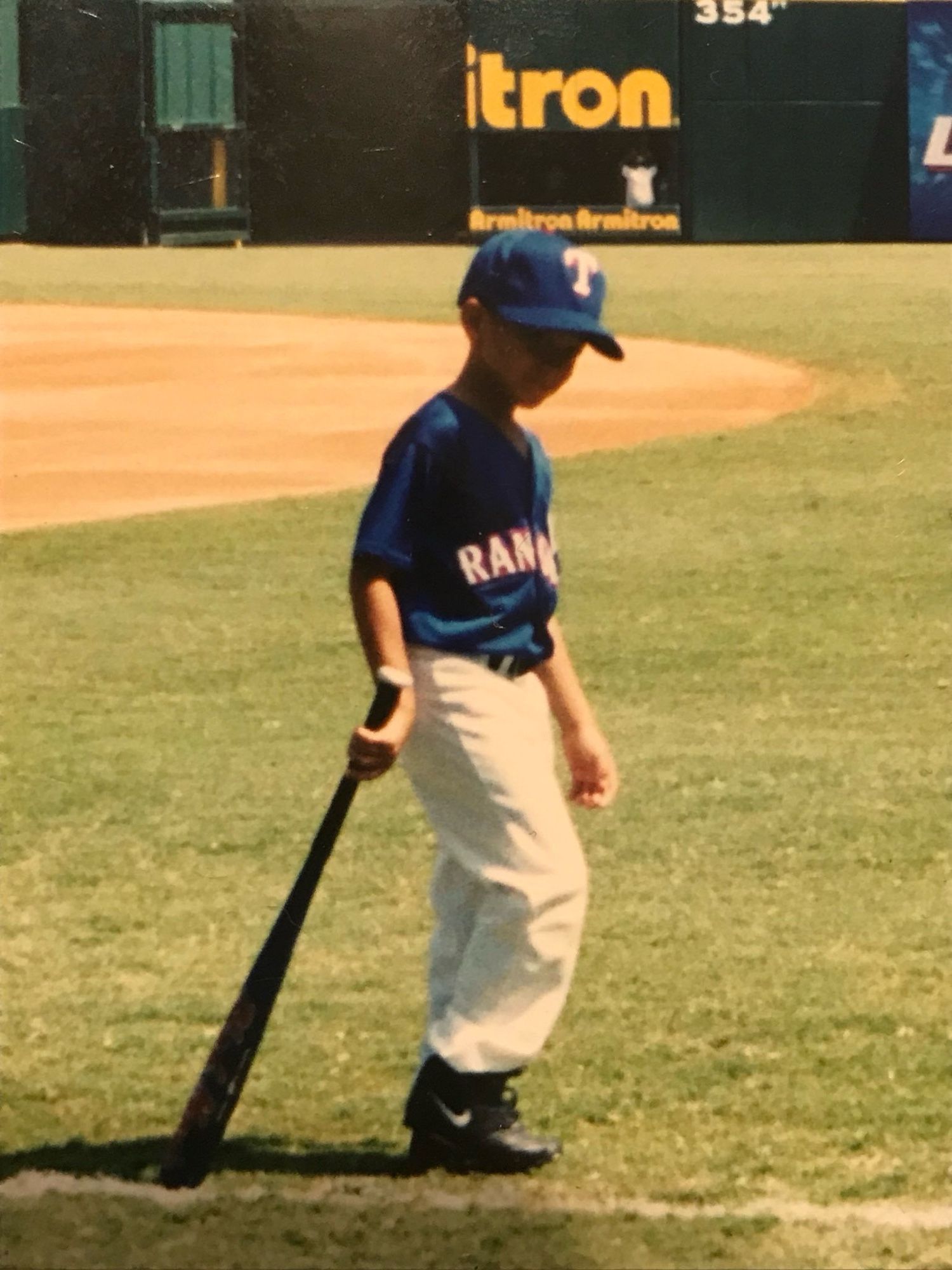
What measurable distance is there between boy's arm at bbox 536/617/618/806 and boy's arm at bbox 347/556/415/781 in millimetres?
322

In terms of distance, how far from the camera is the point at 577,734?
140 inches

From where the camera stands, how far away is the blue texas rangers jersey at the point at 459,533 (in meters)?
3.20

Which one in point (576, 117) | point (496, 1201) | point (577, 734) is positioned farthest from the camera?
point (576, 117)

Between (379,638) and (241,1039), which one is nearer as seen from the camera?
(379,638)

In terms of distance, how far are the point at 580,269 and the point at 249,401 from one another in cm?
1242

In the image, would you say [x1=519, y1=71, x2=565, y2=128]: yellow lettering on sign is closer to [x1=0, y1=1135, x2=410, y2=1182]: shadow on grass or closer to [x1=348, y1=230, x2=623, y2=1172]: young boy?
[x1=348, y1=230, x2=623, y2=1172]: young boy

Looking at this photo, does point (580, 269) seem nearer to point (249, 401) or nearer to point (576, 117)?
point (249, 401)

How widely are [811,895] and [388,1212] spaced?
1959 millimetres

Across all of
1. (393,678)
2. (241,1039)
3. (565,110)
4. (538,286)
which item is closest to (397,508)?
(393,678)

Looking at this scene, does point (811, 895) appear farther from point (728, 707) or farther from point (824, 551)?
point (824, 551)

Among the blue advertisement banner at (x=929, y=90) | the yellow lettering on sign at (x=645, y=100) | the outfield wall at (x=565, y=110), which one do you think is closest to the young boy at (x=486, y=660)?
the outfield wall at (x=565, y=110)

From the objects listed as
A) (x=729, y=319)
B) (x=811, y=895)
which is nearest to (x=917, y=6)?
(x=729, y=319)

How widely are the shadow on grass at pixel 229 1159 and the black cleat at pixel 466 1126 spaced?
61 mm

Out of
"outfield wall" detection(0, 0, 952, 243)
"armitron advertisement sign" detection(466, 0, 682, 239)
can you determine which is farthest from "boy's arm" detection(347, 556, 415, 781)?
"outfield wall" detection(0, 0, 952, 243)
